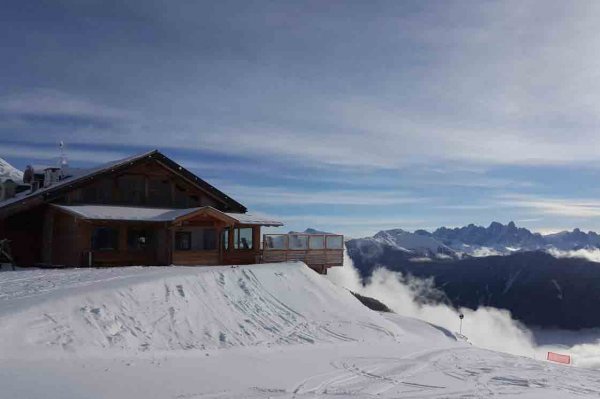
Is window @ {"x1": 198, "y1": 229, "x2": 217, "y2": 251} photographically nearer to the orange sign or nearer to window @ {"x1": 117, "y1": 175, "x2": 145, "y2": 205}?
window @ {"x1": 117, "y1": 175, "x2": 145, "y2": 205}

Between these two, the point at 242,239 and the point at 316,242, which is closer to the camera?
the point at 316,242

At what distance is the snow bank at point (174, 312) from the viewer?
45.1 feet

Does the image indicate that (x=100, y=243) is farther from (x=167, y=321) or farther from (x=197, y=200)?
(x=167, y=321)

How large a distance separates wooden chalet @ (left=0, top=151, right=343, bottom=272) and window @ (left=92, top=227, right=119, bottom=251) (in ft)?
0.18

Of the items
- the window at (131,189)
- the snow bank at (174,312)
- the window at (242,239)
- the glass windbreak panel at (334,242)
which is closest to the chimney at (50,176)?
the window at (131,189)

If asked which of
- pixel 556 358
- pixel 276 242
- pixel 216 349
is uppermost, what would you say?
pixel 276 242

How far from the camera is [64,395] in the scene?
9.78 metres

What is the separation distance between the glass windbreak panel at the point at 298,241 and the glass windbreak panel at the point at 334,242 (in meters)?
1.62

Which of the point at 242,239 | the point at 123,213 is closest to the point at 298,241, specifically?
the point at 242,239

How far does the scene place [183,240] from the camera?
33.5 metres

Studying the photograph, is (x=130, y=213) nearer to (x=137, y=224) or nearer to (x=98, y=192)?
(x=137, y=224)

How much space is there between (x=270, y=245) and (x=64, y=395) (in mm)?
21146

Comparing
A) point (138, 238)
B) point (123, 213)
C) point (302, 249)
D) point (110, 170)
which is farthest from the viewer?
point (138, 238)

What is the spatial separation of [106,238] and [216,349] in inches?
692
